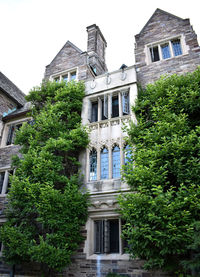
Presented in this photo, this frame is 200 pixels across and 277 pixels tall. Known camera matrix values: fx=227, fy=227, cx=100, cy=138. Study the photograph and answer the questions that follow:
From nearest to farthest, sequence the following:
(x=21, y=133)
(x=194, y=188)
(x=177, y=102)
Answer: (x=194, y=188) < (x=177, y=102) < (x=21, y=133)

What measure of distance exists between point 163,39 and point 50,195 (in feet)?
36.2

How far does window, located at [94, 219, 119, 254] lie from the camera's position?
Result: 8.88 meters

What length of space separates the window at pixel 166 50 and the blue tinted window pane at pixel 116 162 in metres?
6.34

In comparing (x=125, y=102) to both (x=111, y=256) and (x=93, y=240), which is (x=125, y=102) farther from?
(x=111, y=256)

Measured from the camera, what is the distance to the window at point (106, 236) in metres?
8.88

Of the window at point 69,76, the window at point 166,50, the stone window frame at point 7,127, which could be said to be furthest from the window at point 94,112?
the stone window frame at point 7,127

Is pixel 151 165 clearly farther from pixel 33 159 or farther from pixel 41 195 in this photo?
pixel 33 159

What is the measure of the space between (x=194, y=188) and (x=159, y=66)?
7.96m

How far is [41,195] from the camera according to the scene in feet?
28.4

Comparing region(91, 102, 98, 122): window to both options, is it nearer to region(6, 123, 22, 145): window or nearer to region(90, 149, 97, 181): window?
region(90, 149, 97, 181): window

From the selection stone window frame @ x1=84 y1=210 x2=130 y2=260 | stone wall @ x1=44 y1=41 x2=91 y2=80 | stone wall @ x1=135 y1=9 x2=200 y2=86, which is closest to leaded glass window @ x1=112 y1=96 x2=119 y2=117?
stone wall @ x1=135 y1=9 x2=200 y2=86

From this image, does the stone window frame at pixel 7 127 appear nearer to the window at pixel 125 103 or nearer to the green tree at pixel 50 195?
the green tree at pixel 50 195

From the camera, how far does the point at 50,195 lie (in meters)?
8.59

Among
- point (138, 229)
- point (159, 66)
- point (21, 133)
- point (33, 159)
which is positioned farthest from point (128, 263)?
point (159, 66)
